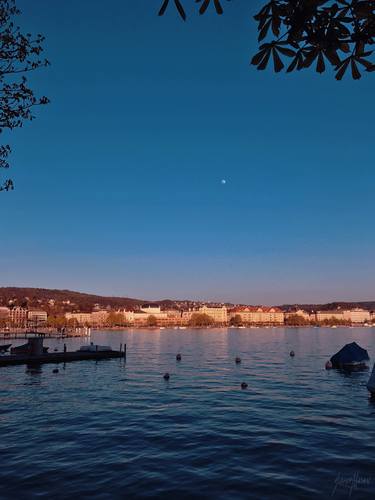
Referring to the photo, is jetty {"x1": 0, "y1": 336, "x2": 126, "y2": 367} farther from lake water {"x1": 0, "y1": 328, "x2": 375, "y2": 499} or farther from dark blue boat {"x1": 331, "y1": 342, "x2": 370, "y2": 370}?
dark blue boat {"x1": 331, "y1": 342, "x2": 370, "y2": 370}

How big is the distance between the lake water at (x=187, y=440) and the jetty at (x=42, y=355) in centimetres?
1978

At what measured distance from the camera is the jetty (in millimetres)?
60494

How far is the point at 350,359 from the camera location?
52562mm

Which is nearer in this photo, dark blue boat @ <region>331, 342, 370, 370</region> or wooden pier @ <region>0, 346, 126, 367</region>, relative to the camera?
dark blue boat @ <region>331, 342, 370, 370</region>

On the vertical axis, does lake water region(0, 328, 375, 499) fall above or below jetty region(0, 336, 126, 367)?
above

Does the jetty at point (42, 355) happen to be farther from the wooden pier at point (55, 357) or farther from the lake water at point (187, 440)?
A: the lake water at point (187, 440)

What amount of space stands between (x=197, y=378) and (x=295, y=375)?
447 inches

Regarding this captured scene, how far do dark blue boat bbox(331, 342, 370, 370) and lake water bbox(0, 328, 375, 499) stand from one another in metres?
10.6

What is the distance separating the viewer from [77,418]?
2650 cm

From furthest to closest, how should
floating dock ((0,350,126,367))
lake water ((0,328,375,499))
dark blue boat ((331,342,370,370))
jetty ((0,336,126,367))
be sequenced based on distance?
jetty ((0,336,126,367)) → floating dock ((0,350,126,367)) → dark blue boat ((331,342,370,370)) → lake water ((0,328,375,499))

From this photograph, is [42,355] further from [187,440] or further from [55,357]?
[187,440]

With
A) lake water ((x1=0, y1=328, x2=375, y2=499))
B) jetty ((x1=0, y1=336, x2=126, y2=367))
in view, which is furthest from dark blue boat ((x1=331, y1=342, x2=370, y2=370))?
jetty ((x1=0, y1=336, x2=126, y2=367))

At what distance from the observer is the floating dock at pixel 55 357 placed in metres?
59.9

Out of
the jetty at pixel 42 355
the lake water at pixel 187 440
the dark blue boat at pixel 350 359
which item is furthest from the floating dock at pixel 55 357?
the dark blue boat at pixel 350 359
